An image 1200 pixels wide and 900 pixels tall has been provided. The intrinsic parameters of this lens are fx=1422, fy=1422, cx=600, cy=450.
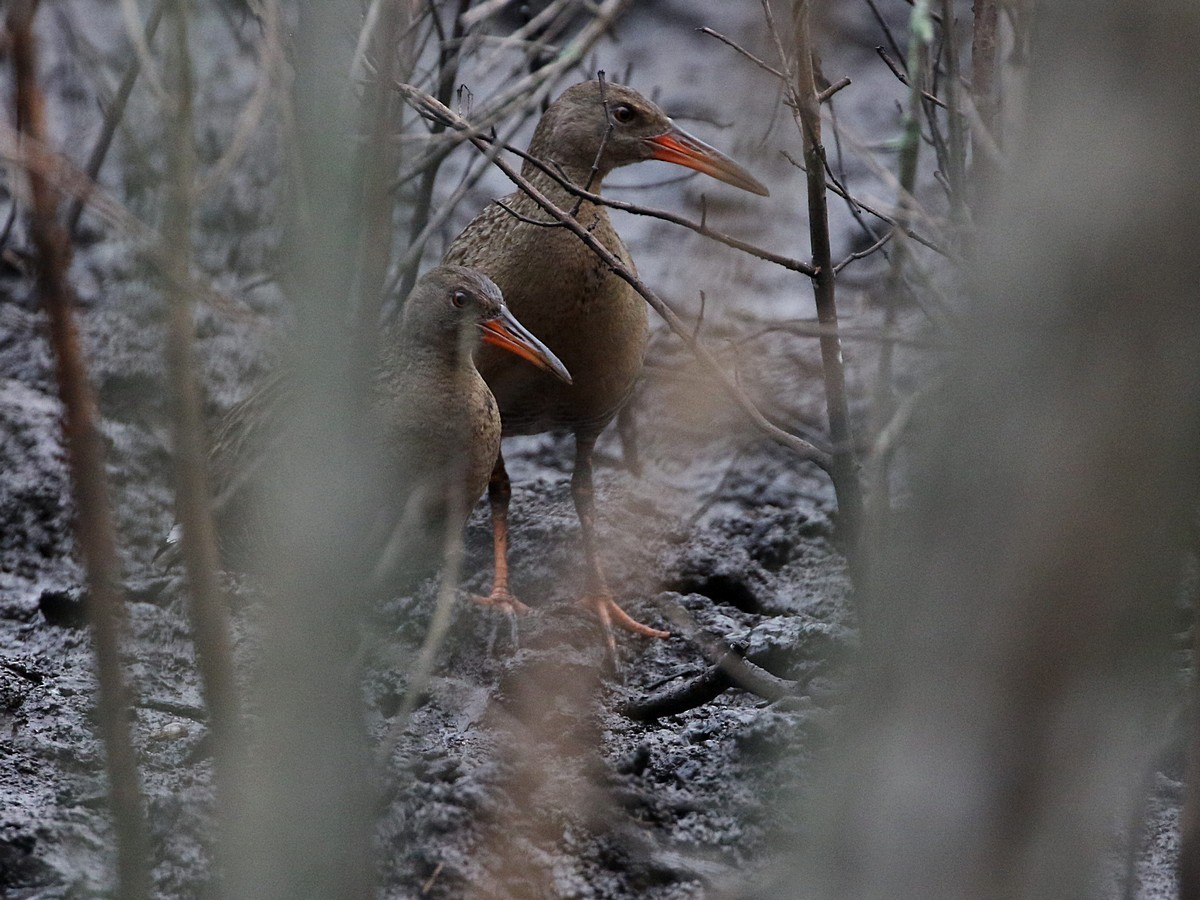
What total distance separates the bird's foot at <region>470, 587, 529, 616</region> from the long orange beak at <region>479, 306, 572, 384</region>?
0.86 meters

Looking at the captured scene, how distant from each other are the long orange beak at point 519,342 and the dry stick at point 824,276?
3.58 feet

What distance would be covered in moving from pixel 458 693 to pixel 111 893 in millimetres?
1349

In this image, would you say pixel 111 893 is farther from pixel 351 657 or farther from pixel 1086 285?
pixel 1086 285

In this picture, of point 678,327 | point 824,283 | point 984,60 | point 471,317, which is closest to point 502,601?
point 471,317

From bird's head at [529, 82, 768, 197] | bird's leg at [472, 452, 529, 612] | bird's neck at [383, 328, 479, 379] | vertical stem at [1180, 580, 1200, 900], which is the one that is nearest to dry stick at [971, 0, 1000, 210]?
bird's head at [529, 82, 768, 197]

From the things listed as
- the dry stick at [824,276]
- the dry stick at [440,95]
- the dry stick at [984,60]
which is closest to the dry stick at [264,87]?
the dry stick at [824,276]

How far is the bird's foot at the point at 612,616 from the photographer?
470cm

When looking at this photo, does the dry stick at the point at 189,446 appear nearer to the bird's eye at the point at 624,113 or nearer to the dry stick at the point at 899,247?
the dry stick at the point at 899,247

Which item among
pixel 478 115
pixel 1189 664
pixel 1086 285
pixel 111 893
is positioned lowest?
pixel 111 893

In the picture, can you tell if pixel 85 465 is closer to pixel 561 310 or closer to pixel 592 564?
pixel 561 310

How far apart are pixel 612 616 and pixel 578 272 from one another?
1.16 m

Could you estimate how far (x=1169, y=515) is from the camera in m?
1.68

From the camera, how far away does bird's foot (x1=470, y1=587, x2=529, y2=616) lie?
471cm

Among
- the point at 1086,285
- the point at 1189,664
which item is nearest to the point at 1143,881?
the point at 1189,664
